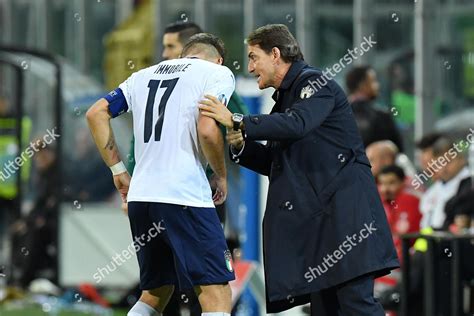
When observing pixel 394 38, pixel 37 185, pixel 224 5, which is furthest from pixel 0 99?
pixel 394 38

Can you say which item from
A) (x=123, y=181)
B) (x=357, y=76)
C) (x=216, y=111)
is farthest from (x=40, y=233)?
(x=216, y=111)

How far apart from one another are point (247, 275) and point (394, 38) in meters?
3.52

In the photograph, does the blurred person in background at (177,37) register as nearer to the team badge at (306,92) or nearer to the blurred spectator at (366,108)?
the team badge at (306,92)

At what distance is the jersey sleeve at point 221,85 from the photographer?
8.41 meters

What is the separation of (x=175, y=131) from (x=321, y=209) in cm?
83

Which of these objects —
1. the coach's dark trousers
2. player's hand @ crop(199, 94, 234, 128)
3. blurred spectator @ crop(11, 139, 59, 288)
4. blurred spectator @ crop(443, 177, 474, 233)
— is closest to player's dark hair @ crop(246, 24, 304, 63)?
player's hand @ crop(199, 94, 234, 128)

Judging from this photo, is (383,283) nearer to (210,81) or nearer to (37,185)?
(210,81)

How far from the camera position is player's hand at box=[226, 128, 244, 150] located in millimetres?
8375

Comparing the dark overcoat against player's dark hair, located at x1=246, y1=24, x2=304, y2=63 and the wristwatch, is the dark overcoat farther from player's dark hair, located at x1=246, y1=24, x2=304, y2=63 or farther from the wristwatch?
the wristwatch

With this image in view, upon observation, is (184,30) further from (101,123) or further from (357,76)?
(357,76)

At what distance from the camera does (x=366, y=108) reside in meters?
13.2

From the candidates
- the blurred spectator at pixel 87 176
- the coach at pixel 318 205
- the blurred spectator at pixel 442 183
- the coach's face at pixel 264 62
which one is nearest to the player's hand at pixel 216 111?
the coach at pixel 318 205

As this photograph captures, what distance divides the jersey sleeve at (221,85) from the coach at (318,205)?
0.16 m

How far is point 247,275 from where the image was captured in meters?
12.2
